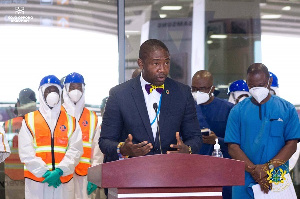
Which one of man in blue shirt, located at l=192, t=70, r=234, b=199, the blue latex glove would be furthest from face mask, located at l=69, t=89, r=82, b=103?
man in blue shirt, located at l=192, t=70, r=234, b=199

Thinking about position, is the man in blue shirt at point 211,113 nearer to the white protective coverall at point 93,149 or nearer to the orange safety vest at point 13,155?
the white protective coverall at point 93,149

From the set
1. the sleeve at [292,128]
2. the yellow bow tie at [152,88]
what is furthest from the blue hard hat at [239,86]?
the yellow bow tie at [152,88]

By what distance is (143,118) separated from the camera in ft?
14.1

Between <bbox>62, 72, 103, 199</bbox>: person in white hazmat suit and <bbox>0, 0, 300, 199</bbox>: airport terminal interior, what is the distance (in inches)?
48.1

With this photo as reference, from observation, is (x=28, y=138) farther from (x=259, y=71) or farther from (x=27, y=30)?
(x=27, y=30)

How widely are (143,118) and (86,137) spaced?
3847 millimetres

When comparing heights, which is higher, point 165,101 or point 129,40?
point 129,40

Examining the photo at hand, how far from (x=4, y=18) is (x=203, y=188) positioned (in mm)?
6641

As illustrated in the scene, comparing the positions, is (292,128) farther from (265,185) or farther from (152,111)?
(152,111)

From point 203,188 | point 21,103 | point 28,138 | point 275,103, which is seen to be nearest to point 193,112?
point 203,188

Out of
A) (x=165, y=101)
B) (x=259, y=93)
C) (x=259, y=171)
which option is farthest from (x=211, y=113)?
(x=165, y=101)

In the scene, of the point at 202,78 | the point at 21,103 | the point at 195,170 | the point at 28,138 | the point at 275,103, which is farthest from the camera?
the point at 21,103

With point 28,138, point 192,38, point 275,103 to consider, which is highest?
point 192,38

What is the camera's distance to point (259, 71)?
5.91 metres
